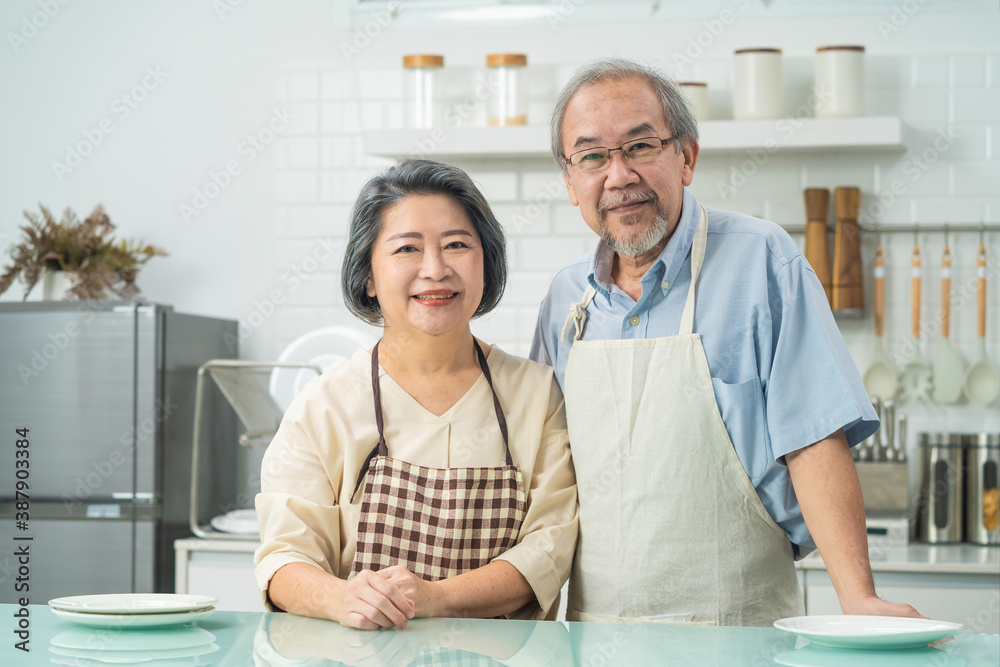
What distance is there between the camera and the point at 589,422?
165 centimetres

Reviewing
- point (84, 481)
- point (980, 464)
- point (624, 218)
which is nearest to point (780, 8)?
point (980, 464)

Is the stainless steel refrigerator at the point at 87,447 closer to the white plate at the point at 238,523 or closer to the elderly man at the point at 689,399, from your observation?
the white plate at the point at 238,523

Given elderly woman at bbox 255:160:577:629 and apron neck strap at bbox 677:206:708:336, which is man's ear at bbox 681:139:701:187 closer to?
apron neck strap at bbox 677:206:708:336

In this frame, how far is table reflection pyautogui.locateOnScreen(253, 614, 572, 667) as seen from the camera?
3.49ft

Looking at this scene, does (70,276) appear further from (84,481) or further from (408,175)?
(408,175)

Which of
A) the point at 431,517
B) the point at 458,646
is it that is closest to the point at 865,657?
the point at 458,646

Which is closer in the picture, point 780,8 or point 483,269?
point 483,269

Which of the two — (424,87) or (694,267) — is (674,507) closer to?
(694,267)

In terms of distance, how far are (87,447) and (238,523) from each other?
0.51 meters

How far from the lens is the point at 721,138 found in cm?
294

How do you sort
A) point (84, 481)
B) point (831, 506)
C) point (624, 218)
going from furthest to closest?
point (84, 481) < point (624, 218) < point (831, 506)

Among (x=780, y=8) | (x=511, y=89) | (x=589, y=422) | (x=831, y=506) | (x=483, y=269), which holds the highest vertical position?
(x=780, y=8)

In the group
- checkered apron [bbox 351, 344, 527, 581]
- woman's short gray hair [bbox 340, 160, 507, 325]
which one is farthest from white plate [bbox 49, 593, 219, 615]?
woman's short gray hair [bbox 340, 160, 507, 325]

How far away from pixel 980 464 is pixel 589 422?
1.85 m
